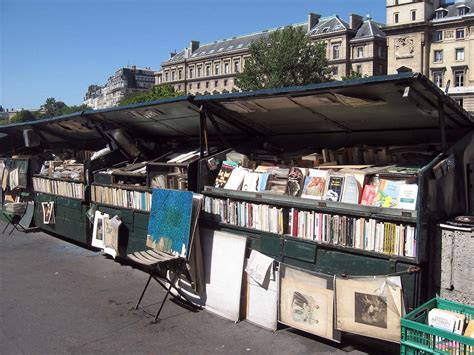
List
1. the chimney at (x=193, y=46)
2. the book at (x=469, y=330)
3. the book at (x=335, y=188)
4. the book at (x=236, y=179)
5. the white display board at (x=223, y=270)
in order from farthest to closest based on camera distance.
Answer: the chimney at (x=193, y=46)
the book at (x=236, y=179)
the white display board at (x=223, y=270)
the book at (x=335, y=188)
the book at (x=469, y=330)

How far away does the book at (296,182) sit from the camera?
15.4ft

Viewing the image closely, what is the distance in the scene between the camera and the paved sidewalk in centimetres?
417

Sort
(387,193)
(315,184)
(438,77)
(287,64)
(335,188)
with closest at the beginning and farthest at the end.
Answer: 1. (387,193)
2. (335,188)
3. (315,184)
4. (287,64)
5. (438,77)

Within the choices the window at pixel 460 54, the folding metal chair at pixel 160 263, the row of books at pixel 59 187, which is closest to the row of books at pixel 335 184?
the folding metal chair at pixel 160 263

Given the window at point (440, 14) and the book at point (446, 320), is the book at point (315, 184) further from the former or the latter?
the window at point (440, 14)

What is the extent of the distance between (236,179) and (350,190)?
61.2 inches

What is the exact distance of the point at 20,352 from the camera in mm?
4074

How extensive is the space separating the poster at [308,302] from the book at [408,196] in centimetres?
96

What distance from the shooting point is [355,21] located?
73.8 m

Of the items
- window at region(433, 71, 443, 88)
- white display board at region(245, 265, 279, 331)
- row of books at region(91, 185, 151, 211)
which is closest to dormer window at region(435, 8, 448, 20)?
window at region(433, 71, 443, 88)

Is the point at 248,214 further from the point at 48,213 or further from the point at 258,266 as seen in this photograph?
the point at 48,213

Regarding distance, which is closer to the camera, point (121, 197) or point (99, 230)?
point (121, 197)

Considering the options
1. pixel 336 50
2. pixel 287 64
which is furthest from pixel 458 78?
pixel 287 64

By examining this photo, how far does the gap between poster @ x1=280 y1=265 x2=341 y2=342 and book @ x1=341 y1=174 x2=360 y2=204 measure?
30.0 inches
